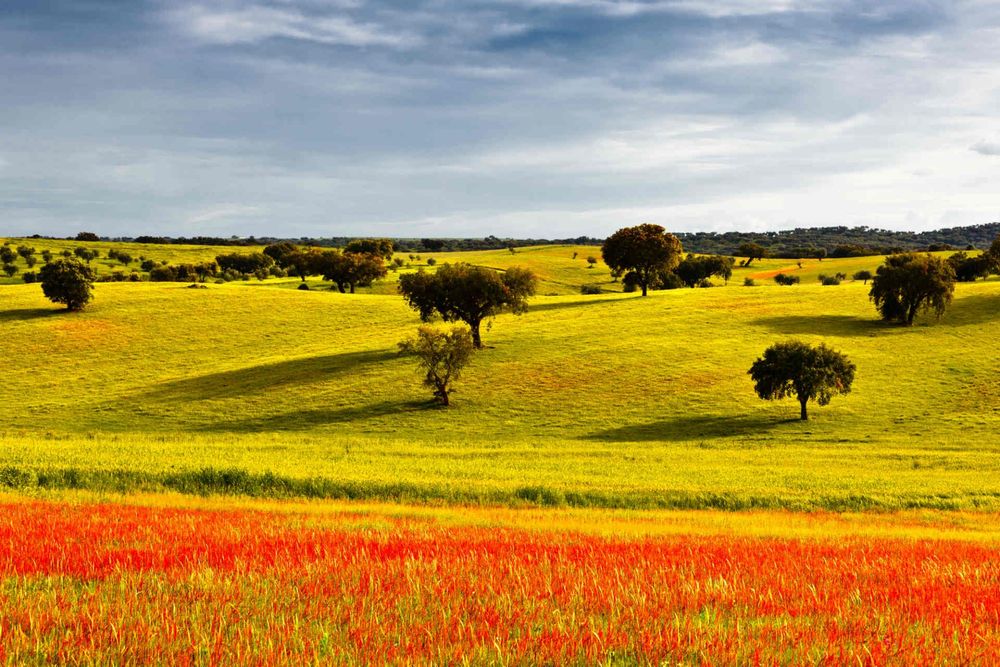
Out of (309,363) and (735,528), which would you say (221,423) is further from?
(735,528)

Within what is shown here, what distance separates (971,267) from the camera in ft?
383

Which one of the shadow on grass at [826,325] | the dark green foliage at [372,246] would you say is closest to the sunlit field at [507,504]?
the shadow on grass at [826,325]

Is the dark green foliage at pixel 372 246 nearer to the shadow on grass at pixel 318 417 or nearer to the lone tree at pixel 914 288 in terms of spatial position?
the lone tree at pixel 914 288

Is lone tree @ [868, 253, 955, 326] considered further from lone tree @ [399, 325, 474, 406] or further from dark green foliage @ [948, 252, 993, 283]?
lone tree @ [399, 325, 474, 406]

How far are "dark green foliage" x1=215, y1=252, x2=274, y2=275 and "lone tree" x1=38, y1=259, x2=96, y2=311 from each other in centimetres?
7613

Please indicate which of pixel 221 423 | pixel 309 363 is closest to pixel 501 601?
pixel 221 423

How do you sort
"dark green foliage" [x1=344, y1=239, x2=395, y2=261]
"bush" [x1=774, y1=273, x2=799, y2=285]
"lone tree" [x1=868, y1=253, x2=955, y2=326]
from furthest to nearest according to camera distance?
1. "dark green foliage" [x1=344, y1=239, x2=395, y2=261]
2. "bush" [x1=774, y1=273, x2=799, y2=285]
3. "lone tree" [x1=868, y1=253, x2=955, y2=326]

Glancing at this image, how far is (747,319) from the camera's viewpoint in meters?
87.5

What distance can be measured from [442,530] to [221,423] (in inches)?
1805

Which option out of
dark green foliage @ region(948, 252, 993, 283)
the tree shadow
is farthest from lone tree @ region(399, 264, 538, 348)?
dark green foliage @ region(948, 252, 993, 283)

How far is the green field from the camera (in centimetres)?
2577

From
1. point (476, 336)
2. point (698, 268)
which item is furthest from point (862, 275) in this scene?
point (476, 336)

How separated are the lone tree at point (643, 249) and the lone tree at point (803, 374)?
51.4m

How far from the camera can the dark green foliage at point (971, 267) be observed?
11562 cm
